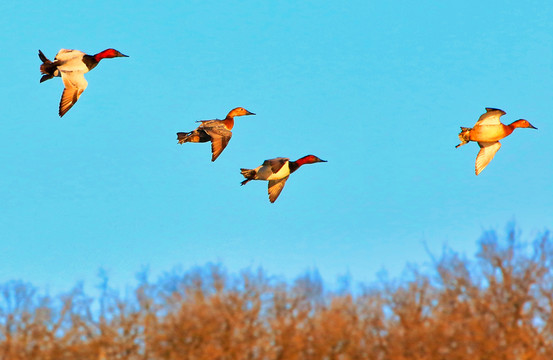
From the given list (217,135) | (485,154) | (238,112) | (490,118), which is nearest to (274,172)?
(217,135)

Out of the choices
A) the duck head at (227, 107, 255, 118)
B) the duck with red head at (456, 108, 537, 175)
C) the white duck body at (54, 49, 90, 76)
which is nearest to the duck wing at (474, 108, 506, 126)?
the duck with red head at (456, 108, 537, 175)

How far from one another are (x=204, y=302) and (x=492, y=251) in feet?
50.5

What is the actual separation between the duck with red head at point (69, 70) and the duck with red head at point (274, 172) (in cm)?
658

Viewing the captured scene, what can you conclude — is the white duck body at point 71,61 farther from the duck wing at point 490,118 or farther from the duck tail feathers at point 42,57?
the duck wing at point 490,118

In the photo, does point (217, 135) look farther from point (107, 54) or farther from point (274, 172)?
point (107, 54)

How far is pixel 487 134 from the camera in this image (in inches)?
1232

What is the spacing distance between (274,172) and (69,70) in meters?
8.06

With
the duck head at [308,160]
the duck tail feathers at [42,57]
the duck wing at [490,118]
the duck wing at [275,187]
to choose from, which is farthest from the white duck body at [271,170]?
the duck tail feathers at [42,57]

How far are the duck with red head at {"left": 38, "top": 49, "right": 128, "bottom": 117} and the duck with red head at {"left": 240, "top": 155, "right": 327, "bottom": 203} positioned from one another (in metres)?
6.58

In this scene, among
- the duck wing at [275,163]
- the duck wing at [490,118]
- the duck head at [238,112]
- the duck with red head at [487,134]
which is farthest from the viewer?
the duck head at [238,112]

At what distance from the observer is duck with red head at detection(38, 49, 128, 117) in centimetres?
2461

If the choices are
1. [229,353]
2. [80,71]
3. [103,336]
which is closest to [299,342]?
[229,353]

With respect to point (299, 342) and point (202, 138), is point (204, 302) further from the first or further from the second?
point (202, 138)

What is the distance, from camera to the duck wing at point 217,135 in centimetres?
2653
